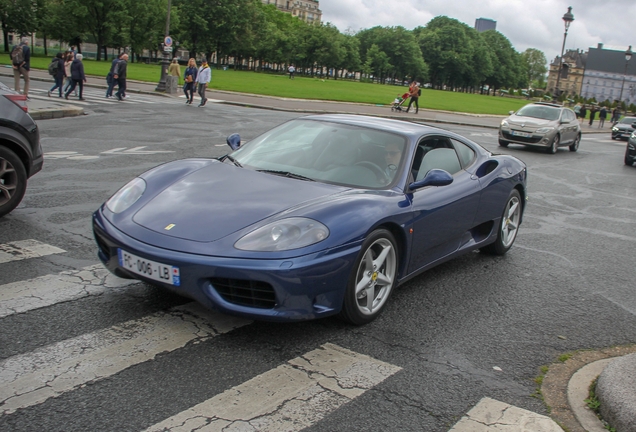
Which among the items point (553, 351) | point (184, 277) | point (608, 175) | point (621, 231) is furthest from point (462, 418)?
point (608, 175)

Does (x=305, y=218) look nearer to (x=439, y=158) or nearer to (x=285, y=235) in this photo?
(x=285, y=235)

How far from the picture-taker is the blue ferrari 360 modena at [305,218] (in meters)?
3.69

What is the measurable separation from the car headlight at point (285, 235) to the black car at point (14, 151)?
375 cm

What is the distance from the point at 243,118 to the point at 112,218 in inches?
673

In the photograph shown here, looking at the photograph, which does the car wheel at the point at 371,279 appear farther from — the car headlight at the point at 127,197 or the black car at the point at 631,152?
the black car at the point at 631,152

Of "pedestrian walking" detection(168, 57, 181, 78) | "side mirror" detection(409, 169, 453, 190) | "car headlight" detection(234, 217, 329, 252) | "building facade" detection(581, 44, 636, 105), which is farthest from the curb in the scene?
"building facade" detection(581, 44, 636, 105)

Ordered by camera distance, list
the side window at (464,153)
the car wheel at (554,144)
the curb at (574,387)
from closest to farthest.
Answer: the curb at (574,387), the side window at (464,153), the car wheel at (554,144)

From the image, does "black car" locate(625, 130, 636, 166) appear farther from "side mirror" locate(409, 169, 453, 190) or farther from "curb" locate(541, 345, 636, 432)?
"side mirror" locate(409, 169, 453, 190)

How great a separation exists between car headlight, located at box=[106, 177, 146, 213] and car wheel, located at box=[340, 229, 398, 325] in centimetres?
161

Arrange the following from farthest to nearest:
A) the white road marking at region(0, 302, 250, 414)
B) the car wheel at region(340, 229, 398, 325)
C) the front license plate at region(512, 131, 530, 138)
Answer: the front license plate at region(512, 131, 530, 138)
the car wheel at region(340, 229, 398, 325)
the white road marking at region(0, 302, 250, 414)

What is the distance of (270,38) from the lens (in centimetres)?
10900

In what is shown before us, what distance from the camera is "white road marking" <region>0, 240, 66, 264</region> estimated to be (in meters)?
5.17

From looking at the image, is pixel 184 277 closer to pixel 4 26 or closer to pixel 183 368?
pixel 183 368

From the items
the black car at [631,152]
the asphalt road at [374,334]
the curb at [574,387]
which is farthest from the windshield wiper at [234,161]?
the black car at [631,152]
